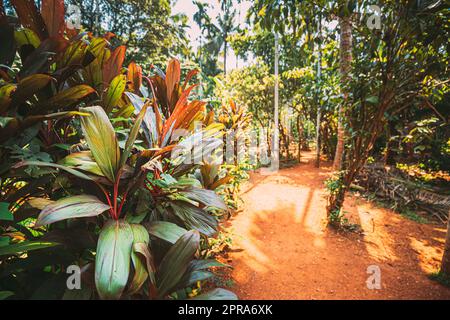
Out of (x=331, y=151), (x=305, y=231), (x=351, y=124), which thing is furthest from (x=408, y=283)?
(x=331, y=151)

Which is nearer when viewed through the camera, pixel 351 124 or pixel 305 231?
pixel 351 124

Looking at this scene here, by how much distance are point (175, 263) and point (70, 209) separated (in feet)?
1.17

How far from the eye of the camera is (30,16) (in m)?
0.75

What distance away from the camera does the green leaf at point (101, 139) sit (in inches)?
26.5

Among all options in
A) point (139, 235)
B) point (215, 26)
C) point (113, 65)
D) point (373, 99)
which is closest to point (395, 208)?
point (373, 99)

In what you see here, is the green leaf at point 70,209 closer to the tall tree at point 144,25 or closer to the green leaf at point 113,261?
the green leaf at point 113,261

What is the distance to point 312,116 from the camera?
8828 mm

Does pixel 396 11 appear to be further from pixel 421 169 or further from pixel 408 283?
pixel 421 169

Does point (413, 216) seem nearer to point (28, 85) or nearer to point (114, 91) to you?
point (114, 91)

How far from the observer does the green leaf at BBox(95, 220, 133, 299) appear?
20.6 inches

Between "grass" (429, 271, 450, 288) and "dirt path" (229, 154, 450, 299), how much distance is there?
0.20 feet

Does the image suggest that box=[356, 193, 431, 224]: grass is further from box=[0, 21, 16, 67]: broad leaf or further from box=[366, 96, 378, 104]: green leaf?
box=[0, 21, 16, 67]: broad leaf

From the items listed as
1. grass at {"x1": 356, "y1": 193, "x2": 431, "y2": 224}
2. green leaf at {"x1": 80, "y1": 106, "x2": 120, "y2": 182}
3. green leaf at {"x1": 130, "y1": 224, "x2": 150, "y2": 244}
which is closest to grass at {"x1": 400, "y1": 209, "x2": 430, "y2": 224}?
grass at {"x1": 356, "y1": 193, "x2": 431, "y2": 224}

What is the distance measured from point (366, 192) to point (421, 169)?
7.04 ft
